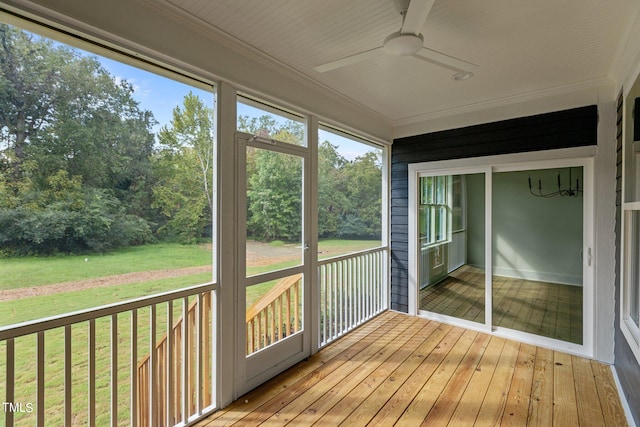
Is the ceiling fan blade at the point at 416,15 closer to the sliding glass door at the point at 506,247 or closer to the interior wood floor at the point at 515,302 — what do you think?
the sliding glass door at the point at 506,247

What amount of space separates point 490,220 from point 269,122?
2764 millimetres

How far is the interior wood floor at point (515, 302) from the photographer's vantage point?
310 cm

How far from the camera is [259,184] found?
251cm

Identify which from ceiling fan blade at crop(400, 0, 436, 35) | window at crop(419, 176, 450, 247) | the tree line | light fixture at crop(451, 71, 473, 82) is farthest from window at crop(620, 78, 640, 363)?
the tree line

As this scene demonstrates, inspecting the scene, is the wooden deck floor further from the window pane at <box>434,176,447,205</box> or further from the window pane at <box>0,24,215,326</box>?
the window pane at <box>434,176,447,205</box>

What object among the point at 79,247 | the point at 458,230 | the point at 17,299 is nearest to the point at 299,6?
the point at 79,247

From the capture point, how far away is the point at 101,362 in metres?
1.80

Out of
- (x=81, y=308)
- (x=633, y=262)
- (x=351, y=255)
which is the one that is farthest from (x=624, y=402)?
Answer: (x=81, y=308)

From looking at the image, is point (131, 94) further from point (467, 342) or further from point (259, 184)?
point (467, 342)

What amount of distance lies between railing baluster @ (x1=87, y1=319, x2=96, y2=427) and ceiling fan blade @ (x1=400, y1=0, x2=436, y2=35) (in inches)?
93.2

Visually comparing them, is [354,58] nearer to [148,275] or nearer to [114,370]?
[148,275]

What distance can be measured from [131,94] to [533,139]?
372cm

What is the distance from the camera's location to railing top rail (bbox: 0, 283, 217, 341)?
1407mm

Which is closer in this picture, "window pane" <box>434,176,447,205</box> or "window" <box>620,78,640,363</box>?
"window" <box>620,78,640,363</box>
